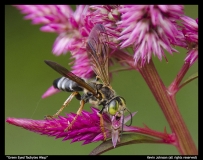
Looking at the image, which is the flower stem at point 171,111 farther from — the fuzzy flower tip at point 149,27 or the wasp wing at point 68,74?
the wasp wing at point 68,74

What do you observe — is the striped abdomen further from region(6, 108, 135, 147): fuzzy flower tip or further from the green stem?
the green stem

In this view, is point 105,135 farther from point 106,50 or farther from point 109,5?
point 109,5

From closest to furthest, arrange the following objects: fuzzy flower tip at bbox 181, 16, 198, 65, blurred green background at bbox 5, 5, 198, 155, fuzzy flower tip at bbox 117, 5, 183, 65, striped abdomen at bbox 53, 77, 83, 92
Result: fuzzy flower tip at bbox 117, 5, 183, 65 → fuzzy flower tip at bbox 181, 16, 198, 65 → striped abdomen at bbox 53, 77, 83, 92 → blurred green background at bbox 5, 5, 198, 155

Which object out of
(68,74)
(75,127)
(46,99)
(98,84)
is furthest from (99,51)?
(46,99)

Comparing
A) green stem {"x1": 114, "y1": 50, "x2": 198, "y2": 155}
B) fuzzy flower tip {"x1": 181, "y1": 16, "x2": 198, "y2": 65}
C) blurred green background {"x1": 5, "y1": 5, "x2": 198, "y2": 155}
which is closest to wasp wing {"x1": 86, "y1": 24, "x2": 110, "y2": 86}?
green stem {"x1": 114, "y1": 50, "x2": 198, "y2": 155}

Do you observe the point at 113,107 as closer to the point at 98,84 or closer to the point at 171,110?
the point at 98,84

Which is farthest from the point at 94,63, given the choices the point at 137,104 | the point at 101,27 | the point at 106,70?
the point at 137,104
